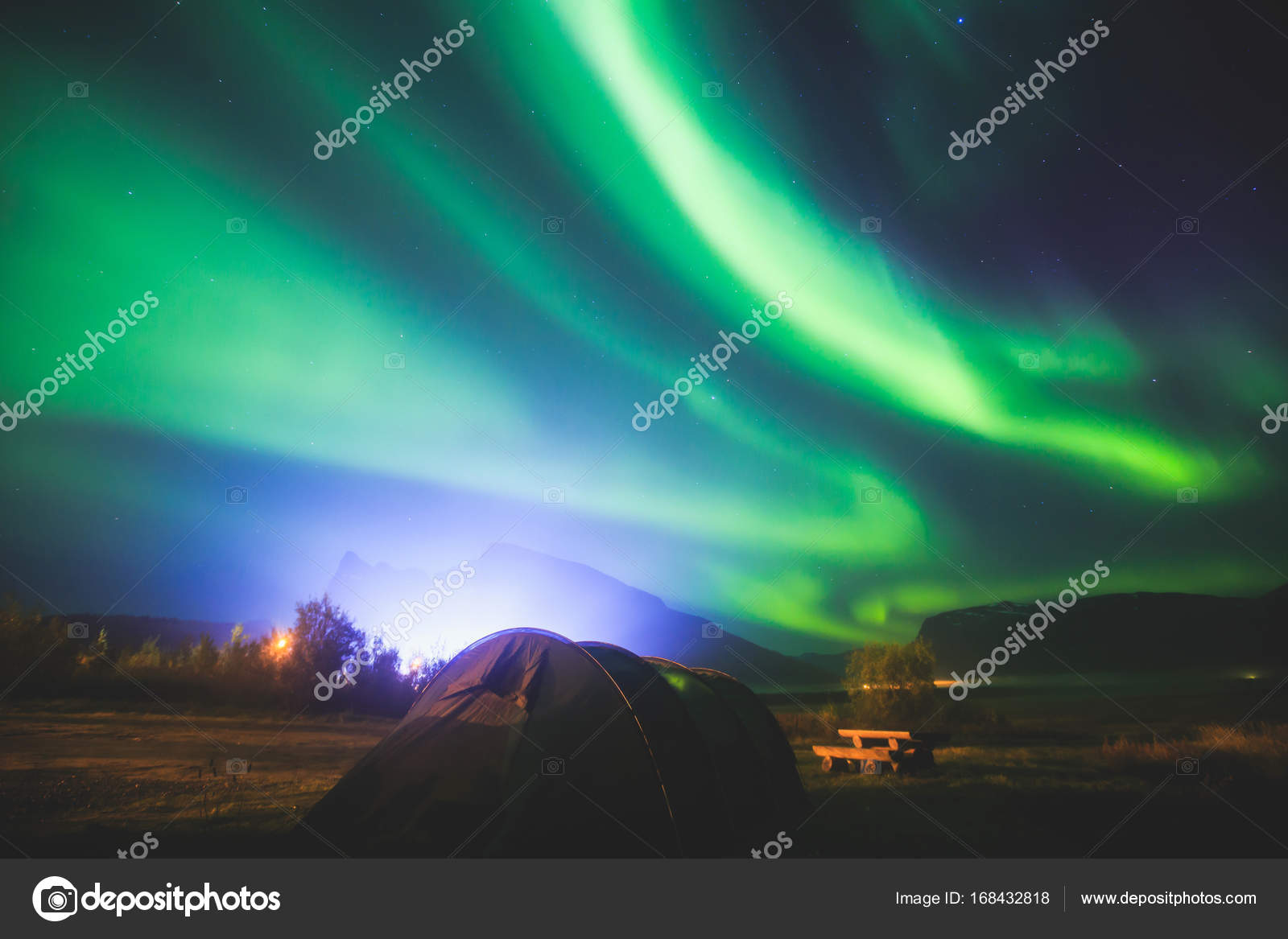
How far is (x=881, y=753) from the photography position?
1522 centimetres

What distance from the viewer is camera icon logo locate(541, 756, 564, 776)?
23.8 feet

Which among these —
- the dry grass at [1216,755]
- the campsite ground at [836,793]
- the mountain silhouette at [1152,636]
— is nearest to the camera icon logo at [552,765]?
the campsite ground at [836,793]

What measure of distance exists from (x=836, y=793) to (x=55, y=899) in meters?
11.9

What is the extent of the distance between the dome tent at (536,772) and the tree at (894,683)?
77.9ft

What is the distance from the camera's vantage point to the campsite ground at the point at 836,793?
8.66m

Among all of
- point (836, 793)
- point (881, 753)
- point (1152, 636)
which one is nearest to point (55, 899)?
point (836, 793)

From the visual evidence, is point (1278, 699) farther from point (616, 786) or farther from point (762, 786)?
point (616, 786)

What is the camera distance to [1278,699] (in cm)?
4572

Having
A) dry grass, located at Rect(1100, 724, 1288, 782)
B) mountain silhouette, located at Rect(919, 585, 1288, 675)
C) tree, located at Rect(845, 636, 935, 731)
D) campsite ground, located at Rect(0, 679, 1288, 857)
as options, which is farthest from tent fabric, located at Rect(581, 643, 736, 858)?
mountain silhouette, located at Rect(919, 585, 1288, 675)

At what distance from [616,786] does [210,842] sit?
17.4 feet

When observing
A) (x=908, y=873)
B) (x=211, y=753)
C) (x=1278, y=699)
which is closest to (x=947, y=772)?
(x=908, y=873)

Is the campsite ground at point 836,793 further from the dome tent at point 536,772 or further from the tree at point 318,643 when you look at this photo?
the tree at point 318,643

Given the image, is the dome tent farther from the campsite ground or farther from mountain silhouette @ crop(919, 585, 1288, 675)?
mountain silhouette @ crop(919, 585, 1288, 675)

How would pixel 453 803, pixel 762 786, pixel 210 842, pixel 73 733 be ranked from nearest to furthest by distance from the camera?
pixel 453 803 < pixel 210 842 < pixel 762 786 < pixel 73 733
